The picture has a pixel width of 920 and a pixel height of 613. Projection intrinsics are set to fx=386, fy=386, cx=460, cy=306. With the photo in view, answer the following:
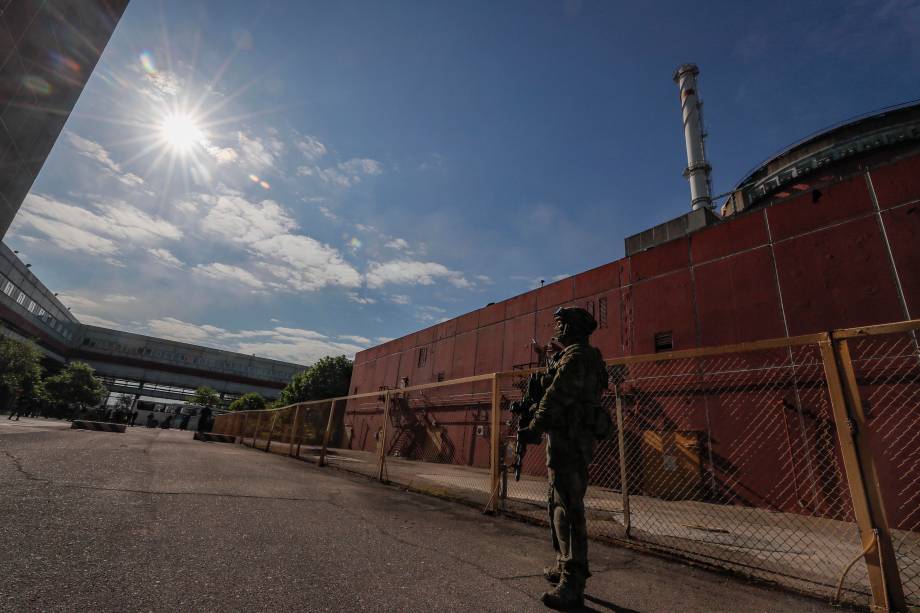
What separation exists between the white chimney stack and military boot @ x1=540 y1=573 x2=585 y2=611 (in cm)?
2957

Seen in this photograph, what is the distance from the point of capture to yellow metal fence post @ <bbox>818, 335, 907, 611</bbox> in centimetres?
250

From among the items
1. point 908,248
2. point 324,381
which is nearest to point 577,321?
point 908,248

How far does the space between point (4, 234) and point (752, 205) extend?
32225 millimetres

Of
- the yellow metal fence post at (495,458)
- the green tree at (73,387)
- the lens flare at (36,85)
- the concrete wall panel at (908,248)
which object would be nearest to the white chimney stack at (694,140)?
the concrete wall panel at (908,248)

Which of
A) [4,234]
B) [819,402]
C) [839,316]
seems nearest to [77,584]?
[4,234]

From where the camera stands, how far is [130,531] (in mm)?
2518

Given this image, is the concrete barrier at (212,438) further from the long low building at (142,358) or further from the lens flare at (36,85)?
the long low building at (142,358)

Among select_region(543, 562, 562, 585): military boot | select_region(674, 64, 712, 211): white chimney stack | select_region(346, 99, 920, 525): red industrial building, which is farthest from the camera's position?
select_region(674, 64, 712, 211): white chimney stack

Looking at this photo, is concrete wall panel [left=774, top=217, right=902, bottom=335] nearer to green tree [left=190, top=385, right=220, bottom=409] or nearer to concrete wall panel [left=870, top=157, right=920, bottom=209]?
concrete wall panel [left=870, top=157, right=920, bottom=209]

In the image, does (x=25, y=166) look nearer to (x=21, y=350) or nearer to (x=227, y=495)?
(x=227, y=495)

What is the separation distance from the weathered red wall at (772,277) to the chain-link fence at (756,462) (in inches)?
14.8

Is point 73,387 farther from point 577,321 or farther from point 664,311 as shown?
point 577,321

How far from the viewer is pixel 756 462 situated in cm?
970

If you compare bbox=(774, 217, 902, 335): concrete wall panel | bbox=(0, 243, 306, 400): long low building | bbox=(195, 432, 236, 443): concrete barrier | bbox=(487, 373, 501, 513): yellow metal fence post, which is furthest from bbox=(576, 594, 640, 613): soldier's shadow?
bbox=(0, 243, 306, 400): long low building
